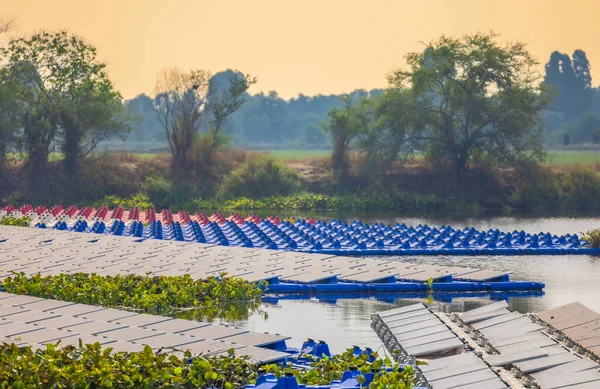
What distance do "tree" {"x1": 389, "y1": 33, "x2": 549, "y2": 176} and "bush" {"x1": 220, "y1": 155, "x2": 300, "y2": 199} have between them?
23.1 feet

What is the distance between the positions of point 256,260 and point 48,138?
31.9 m

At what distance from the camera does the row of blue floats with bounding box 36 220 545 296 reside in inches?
932

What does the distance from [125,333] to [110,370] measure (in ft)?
10.9

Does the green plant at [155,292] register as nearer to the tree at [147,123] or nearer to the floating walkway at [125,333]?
the floating walkway at [125,333]

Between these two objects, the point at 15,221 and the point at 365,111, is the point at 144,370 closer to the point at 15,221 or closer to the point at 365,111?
the point at 15,221

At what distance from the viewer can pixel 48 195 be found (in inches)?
2100

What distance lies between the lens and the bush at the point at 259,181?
5662 cm

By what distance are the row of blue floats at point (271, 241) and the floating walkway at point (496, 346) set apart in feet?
12.6

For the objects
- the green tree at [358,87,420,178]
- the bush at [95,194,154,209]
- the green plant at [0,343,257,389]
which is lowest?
the bush at [95,194,154,209]

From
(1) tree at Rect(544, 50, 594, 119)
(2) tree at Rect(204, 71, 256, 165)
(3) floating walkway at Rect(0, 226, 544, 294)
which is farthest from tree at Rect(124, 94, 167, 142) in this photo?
(3) floating walkway at Rect(0, 226, 544, 294)

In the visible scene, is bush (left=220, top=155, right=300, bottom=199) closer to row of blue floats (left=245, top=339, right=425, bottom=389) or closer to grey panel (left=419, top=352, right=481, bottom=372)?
row of blue floats (left=245, top=339, right=425, bottom=389)

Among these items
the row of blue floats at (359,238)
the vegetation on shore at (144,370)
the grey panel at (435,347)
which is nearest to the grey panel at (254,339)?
the vegetation on shore at (144,370)

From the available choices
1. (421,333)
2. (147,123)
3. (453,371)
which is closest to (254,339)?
(421,333)

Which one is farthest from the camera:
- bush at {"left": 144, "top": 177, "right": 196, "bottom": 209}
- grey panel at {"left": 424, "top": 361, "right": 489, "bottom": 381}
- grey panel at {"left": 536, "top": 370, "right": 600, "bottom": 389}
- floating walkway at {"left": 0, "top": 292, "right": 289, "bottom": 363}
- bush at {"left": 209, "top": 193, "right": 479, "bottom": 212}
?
bush at {"left": 144, "top": 177, "right": 196, "bottom": 209}
